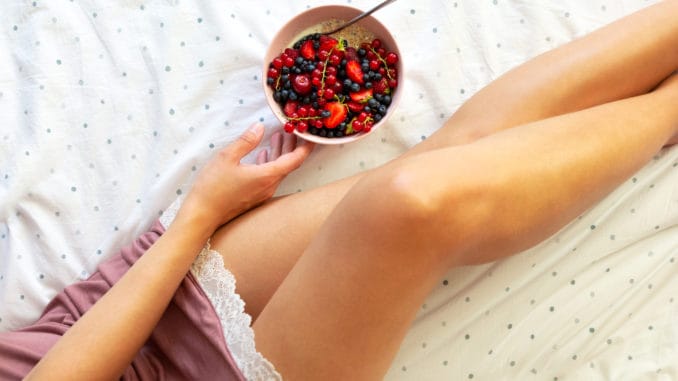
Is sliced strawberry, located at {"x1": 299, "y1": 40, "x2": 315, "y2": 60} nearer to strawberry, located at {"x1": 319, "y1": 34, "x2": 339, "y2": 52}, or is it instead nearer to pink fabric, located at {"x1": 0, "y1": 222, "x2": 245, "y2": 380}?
strawberry, located at {"x1": 319, "y1": 34, "x2": 339, "y2": 52}

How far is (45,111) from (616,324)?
0.92 m

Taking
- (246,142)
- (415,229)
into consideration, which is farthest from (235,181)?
(415,229)

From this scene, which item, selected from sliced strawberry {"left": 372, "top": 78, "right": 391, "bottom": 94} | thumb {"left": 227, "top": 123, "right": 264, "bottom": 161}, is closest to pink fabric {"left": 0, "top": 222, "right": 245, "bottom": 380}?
thumb {"left": 227, "top": 123, "right": 264, "bottom": 161}

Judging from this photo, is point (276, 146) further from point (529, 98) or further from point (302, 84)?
point (529, 98)

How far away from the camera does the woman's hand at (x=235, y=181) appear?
2.79 feet

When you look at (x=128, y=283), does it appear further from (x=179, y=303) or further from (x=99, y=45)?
(x=99, y=45)

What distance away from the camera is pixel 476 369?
36.9 inches

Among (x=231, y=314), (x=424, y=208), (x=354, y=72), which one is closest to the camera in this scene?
(x=424, y=208)

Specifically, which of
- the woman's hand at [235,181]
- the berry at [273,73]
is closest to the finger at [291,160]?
the woman's hand at [235,181]

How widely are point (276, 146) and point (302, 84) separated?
0.11 m

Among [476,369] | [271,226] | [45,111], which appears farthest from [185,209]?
[476,369]

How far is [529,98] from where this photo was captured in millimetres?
790

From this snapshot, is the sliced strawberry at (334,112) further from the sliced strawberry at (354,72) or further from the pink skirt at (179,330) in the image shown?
the pink skirt at (179,330)

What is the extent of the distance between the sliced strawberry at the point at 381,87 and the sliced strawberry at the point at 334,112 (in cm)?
5
